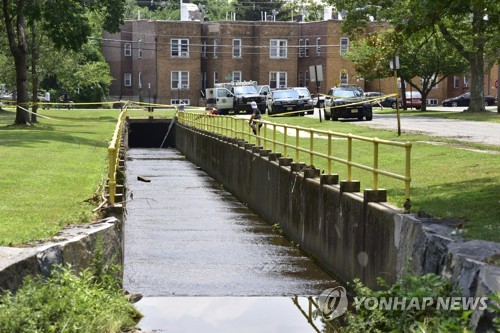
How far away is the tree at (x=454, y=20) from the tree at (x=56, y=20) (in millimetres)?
11862

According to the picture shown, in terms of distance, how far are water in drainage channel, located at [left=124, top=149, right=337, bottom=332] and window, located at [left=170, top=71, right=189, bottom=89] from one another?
221 feet

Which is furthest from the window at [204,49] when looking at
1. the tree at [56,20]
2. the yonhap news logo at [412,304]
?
the yonhap news logo at [412,304]

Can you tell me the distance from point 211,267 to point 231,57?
3212 inches

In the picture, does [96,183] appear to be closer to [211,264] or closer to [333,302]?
[211,264]

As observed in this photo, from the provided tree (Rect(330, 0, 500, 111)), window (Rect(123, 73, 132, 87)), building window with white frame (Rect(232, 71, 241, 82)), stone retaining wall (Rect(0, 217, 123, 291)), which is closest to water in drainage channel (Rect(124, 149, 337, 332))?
stone retaining wall (Rect(0, 217, 123, 291))

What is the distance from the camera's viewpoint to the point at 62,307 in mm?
10836

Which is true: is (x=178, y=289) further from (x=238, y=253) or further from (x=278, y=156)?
(x=278, y=156)

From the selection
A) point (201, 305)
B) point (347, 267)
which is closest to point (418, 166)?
point (347, 267)

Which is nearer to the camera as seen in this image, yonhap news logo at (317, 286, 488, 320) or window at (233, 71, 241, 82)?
yonhap news logo at (317, 286, 488, 320)

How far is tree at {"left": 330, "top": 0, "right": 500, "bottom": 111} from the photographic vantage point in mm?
18469

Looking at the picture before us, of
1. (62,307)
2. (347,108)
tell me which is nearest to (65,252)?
(62,307)

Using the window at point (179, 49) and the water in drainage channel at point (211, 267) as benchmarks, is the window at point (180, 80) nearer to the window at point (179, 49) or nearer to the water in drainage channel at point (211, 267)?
the window at point (179, 49)

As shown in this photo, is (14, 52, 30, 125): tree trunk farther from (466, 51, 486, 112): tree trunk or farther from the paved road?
(466, 51, 486, 112): tree trunk

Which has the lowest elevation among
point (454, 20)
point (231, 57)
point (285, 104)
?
point (285, 104)
